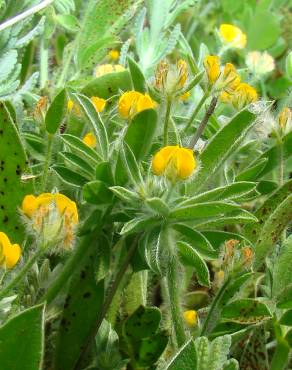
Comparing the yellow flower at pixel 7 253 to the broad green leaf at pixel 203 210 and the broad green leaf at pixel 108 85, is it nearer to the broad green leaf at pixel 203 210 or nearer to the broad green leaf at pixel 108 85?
the broad green leaf at pixel 203 210

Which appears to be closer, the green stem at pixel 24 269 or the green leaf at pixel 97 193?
the green stem at pixel 24 269

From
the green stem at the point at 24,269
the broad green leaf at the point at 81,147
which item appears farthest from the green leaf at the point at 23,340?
the broad green leaf at the point at 81,147

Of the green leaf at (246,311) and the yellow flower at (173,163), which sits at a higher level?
the yellow flower at (173,163)

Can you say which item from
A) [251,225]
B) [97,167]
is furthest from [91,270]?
[251,225]

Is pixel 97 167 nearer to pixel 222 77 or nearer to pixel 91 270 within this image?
pixel 91 270

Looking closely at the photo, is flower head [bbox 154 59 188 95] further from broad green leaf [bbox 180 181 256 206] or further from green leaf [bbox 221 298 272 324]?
green leaf [bbox 221 298 272 324]

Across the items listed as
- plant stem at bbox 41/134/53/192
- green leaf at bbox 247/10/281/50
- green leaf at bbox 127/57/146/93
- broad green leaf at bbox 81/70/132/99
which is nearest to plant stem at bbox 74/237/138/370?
plant stem at bbox 41/134/53/192

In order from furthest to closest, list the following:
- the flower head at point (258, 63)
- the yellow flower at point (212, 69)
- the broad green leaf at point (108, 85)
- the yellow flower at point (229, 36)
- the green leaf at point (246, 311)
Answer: the yellow flower at point (229, 36) < the flower head at point (258, 63) < the broad green leaf at point (108, 85) < the yellow flower at point (212, 69) < the green leaf at point (246, 311)
